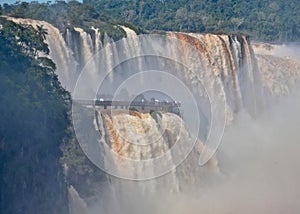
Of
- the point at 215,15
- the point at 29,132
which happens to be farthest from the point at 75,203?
the point at 215,15

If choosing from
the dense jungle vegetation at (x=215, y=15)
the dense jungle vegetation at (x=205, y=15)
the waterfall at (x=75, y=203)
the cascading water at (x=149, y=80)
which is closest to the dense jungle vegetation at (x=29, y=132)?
the waterfall at (x=75, y=203)

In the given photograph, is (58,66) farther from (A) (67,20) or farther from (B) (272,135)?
(B) (272,135)

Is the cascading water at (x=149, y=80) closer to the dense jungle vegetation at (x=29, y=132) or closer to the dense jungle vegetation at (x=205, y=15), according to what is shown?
the dense jungle vegetation at (x=29, y=132)

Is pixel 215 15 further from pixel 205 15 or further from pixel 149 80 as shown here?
pixel 149 80

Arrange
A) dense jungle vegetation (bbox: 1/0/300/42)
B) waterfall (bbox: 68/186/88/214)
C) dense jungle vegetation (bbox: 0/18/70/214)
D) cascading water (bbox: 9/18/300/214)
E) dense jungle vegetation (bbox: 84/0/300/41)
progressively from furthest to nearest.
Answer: dense jungle vegetation (bbox: 84/0/300/41)
dense jungle vegetation (bbox: 1/0/300/42)
cascading water (bbox: 9/18/300/214)
waterfall (bbox: 68/186/88/214)
dense jungle vegetation (bbox: 0/18/70/214)

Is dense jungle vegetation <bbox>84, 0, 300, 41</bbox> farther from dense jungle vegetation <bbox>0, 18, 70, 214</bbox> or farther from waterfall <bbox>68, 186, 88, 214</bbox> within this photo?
waterfall <bbox>68, 186, 88, 214</bbox>

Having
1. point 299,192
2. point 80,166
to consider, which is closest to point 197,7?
point 299,192

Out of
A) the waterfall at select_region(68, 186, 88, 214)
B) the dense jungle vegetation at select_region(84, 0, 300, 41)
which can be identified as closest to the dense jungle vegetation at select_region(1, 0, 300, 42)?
the dense jungle vegetation at select_region(84, 0, 300, 41)

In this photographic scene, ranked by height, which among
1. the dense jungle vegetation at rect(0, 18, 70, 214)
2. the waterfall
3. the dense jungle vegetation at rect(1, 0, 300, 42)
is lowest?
the waterfall

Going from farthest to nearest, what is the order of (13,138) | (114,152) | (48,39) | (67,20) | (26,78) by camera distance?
(67,20), (48,39), (114,152), (26,78), (13,138)
